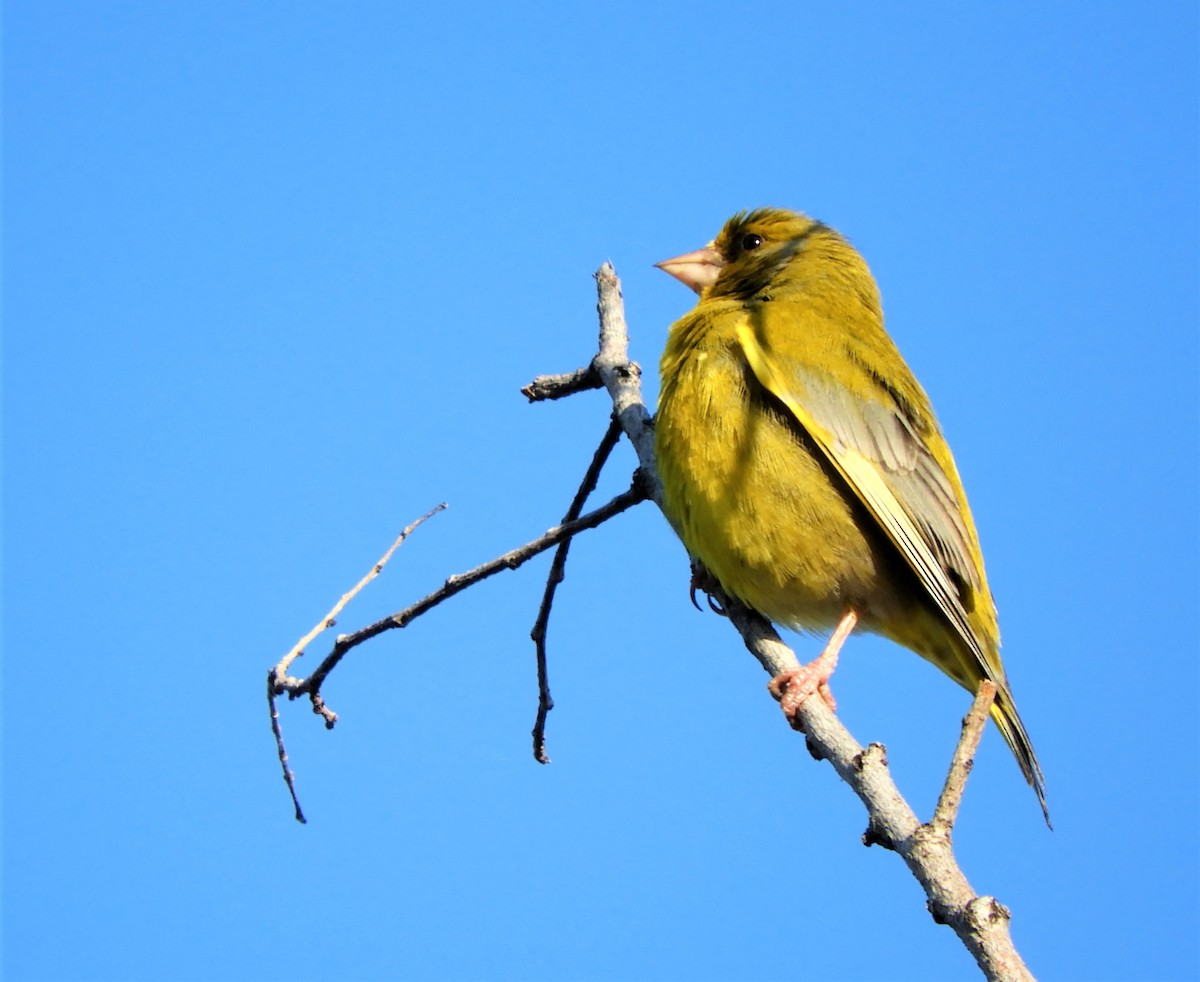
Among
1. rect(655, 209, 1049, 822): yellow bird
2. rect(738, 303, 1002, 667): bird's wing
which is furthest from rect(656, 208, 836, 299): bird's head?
rect(738, 303, 1002, 667): bird's wing

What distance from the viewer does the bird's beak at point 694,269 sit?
18.4 ft

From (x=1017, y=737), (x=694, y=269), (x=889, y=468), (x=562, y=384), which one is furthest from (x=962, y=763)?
(x=694, y=269)

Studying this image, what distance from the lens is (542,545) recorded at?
3.92m

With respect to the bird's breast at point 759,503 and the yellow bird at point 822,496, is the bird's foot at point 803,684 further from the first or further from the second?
the bird's breast at point 759,503

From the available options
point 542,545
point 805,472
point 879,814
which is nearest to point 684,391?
point 805,472

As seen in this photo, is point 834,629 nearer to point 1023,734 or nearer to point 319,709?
point 1023,734

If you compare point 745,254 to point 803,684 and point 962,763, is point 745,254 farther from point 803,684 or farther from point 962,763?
point 962,763

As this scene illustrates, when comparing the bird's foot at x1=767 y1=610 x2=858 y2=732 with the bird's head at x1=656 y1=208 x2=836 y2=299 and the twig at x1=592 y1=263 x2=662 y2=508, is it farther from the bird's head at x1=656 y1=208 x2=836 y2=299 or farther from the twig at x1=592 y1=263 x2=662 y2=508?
the bird's head at x1=656 y1=208 x2=836 y2=299

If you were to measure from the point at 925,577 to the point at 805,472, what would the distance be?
565 mm

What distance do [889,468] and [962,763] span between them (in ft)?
6.44

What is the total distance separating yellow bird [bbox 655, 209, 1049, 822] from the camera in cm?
418

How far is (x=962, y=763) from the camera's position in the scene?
2627mm

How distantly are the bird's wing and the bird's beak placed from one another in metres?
0.99

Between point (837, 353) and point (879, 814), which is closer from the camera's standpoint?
point (879, 814)
